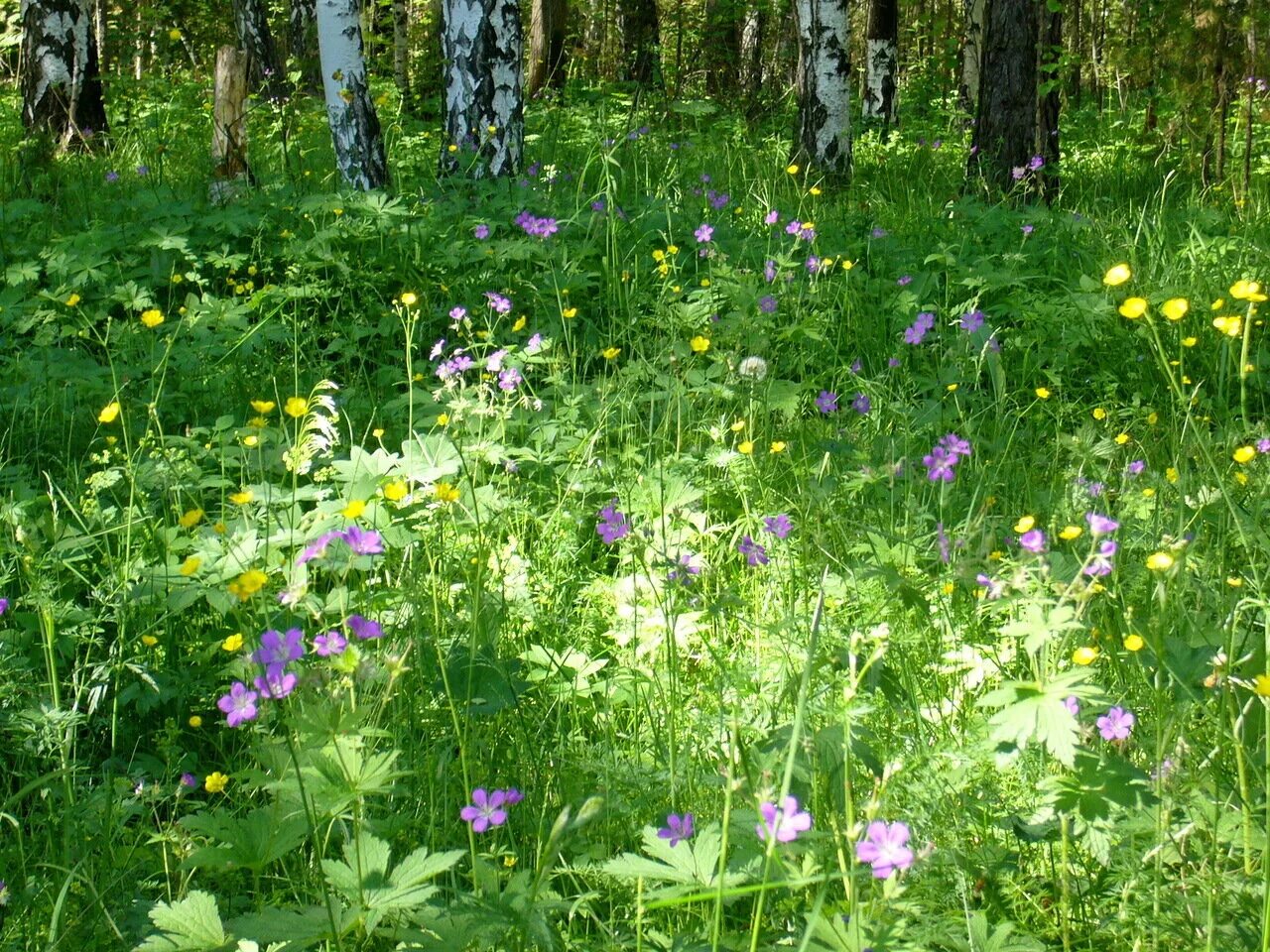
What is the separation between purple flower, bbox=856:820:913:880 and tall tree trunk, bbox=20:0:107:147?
26.8 ft

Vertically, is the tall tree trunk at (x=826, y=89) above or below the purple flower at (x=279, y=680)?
above

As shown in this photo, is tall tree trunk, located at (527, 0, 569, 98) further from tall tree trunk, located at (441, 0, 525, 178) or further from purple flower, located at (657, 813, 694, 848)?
purple flower, located at (657, 813, 694, 848)

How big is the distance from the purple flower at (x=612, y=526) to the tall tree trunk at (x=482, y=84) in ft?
11.4

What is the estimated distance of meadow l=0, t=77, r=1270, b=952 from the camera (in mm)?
1245

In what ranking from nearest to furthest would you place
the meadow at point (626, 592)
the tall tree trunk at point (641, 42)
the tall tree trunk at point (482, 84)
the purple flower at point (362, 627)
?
the meadow at point (626, 592) < the purple flower at point (362, 627) < the tall tree trunk at point (482, 84) < the tall tree trunk at point (641, 42)

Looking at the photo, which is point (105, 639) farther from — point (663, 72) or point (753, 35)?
point (753, 35)

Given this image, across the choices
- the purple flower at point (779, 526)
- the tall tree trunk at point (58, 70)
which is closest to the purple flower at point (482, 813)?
the purple flower at point (779, 526)

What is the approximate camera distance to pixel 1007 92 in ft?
20.5

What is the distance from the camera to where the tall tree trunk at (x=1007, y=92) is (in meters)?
6.15

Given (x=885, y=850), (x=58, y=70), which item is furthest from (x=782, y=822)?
(x=58, y=70)

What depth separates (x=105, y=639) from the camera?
2.16 m

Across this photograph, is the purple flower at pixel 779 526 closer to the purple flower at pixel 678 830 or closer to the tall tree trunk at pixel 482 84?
the purple flower at pixel 678 830

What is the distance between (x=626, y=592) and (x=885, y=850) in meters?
1.10

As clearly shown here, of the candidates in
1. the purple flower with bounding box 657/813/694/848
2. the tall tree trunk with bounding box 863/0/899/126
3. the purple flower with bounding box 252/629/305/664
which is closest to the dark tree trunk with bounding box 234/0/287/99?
the tall tree trunk with bounding box 863/0/899/126
